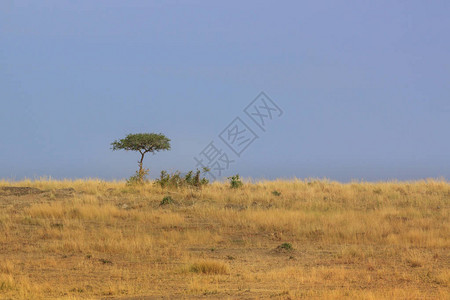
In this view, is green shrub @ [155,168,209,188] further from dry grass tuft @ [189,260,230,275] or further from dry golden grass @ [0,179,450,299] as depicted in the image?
dry grass tuft @ [189,260,230,275]

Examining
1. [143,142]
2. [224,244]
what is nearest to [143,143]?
[143,142]

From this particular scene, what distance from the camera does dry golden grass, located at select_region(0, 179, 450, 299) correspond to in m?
8.47

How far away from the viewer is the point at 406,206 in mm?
20281

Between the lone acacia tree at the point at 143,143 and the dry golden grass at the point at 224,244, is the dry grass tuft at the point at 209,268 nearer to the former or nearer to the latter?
the dry golden grass at the point at 224,244

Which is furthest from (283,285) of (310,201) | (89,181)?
(89,181)

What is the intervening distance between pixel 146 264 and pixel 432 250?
23.6 ft

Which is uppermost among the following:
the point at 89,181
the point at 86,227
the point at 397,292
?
the point at 89,181

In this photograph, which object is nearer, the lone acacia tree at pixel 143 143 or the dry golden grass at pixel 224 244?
the dry golden grass at pixel 224 244

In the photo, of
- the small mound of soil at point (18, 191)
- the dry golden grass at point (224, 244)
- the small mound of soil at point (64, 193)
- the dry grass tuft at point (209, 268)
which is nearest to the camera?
the dry golden grass at point (224, 244)

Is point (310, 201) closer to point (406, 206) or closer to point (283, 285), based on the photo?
point (406, 206)

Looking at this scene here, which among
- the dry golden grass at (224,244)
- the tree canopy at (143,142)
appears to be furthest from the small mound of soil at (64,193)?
the tree canopy at (143,142)

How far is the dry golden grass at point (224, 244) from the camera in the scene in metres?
8.47

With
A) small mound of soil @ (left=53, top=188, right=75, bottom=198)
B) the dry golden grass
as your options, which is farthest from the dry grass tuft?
small mound of soil @ (left=53, top=188, right=75, bottom=198)

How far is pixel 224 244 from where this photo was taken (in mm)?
13352
